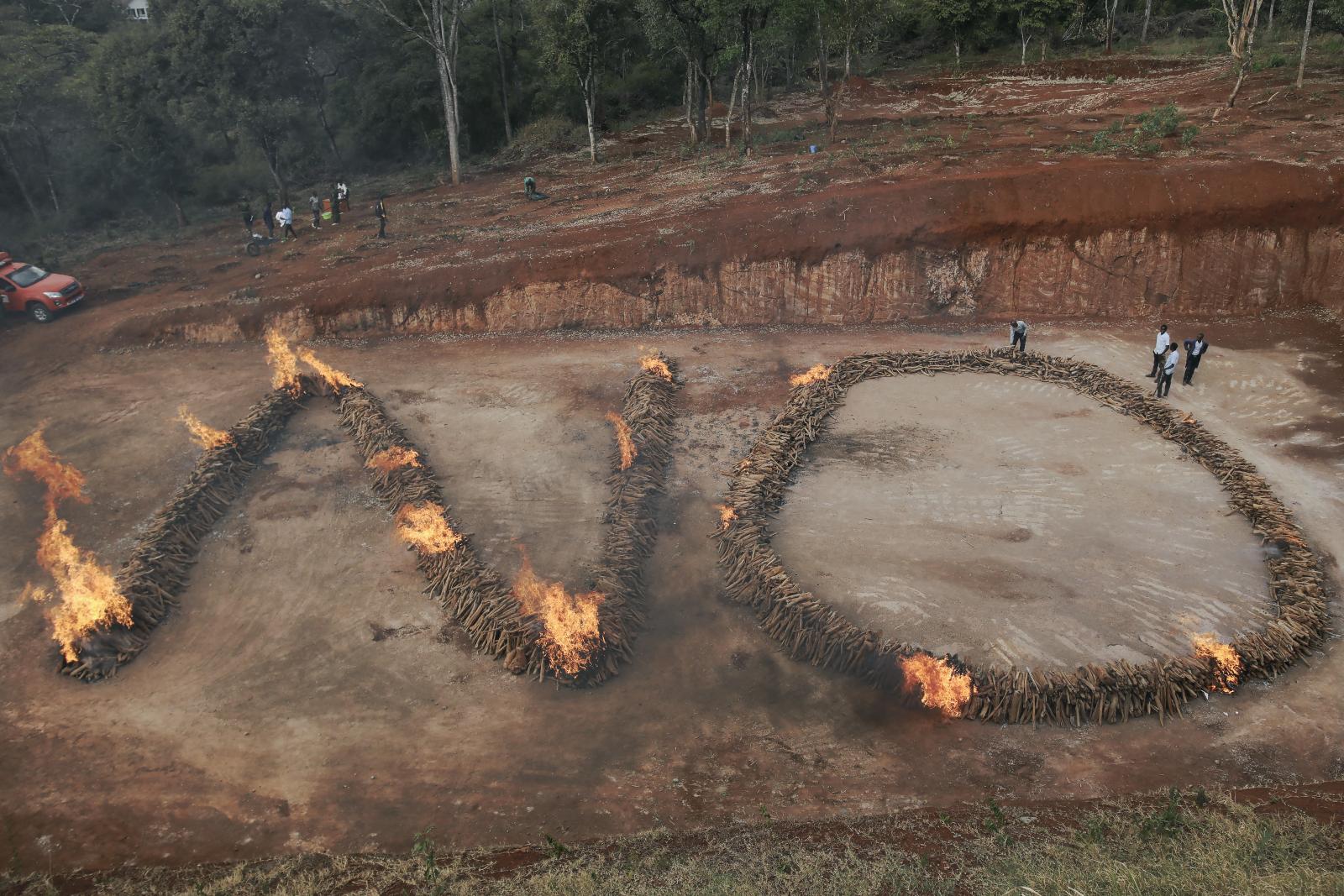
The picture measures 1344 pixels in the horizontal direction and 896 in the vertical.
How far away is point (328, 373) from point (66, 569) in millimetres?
8360

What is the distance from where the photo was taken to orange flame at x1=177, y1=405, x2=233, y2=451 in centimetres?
1931

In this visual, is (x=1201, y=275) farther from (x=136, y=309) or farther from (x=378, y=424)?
(x=136, y=309)

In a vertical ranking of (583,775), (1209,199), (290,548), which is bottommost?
(583,775)

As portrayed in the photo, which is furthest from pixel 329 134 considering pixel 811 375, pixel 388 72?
pixel 811 375

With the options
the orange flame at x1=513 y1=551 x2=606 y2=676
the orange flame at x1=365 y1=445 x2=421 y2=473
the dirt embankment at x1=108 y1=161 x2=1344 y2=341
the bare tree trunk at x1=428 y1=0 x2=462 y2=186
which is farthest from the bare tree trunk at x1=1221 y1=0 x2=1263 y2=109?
the orange flame at x1=365 y1=445 x2=421 y2=473

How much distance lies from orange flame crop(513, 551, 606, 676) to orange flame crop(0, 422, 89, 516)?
10849 millimetres

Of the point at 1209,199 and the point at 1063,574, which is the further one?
the point at 1209,199

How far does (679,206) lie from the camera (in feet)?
98.5

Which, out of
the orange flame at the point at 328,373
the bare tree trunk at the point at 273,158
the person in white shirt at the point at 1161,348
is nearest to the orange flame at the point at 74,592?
the orange flame at the point at 328,373

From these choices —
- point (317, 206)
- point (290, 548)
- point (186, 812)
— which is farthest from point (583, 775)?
point (317, 206)

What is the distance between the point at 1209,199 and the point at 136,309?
3462 centimetres

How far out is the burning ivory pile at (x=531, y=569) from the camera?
13.7 meters

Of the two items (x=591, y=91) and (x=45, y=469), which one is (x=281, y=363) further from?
(x=591, y=91)

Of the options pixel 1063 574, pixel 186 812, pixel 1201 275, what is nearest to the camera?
pixel 186 812
